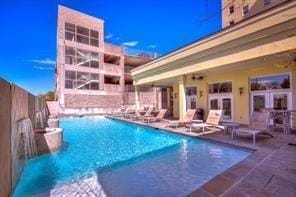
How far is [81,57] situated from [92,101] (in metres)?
6.12

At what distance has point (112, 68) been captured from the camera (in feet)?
101

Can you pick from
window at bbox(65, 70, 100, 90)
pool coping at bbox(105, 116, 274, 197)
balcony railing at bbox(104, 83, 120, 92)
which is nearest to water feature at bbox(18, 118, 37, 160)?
pool coping at bbox(105, 116, 274, 197)

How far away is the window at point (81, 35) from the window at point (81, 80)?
14.5 ft

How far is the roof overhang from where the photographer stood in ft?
22.6

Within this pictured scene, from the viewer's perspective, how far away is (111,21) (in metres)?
33.4

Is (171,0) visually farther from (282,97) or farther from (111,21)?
(111,21)

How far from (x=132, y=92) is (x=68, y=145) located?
78.8 ft

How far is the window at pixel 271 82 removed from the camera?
10.5 m

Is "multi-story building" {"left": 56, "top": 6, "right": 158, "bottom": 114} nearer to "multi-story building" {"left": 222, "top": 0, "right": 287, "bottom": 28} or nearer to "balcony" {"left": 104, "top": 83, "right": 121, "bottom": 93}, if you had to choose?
"balcony" {"left": 104, "top": 83, "right": 121, "bottom": 93}

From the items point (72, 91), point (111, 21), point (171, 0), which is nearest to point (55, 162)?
point (171, 0)

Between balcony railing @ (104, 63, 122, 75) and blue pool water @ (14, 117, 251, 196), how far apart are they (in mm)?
22641

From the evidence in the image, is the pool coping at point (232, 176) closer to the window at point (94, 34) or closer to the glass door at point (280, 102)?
the glass door at point (280, 102)

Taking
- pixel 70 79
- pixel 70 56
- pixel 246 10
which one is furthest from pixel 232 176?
pixel 246 10

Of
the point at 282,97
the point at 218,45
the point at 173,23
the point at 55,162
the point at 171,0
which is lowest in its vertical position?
the point at 55,162
